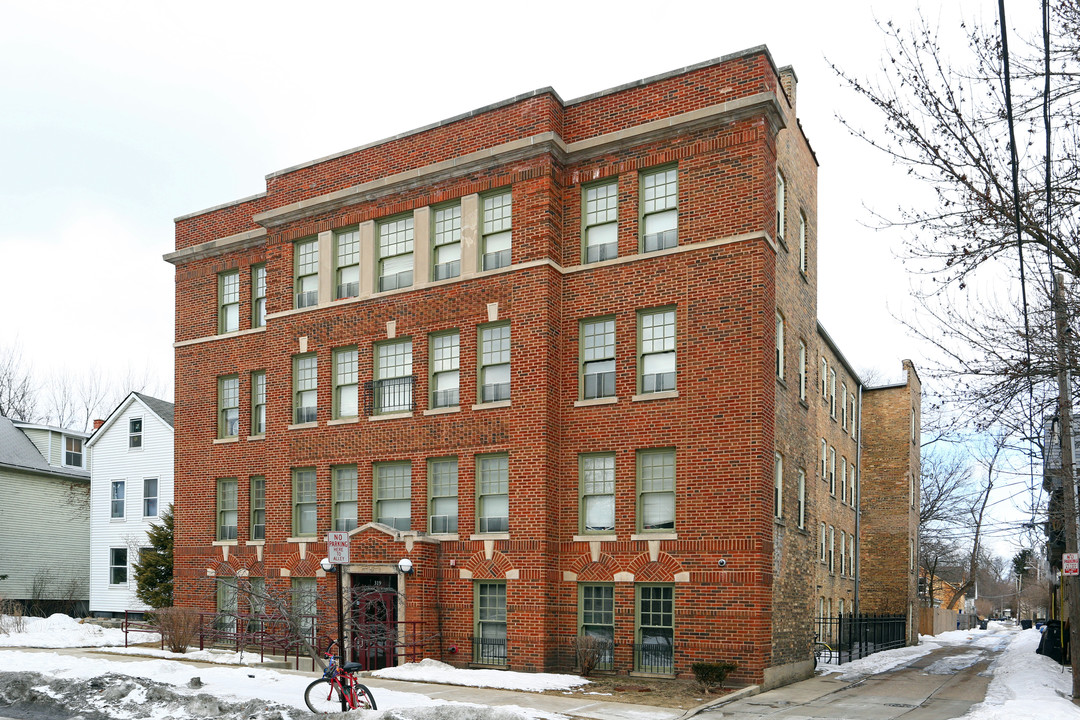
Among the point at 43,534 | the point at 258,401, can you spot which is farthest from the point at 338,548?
the point at 43,534

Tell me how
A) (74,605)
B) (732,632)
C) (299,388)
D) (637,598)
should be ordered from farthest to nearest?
(74,605)
(299,388)
(637,598)
(732,632)

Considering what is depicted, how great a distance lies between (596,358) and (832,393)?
15.2 meters

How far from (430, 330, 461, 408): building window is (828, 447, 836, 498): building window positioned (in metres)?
16.2

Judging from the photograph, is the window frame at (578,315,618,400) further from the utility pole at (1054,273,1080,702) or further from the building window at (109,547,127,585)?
the building window at (109,547,127,585)

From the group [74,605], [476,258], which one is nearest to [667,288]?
[476,258]

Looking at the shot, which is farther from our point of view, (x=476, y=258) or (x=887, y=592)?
(x=887, y=592)

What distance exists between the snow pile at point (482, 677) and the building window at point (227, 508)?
30.1 feet

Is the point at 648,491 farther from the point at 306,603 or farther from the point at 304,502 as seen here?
the point at 304,502

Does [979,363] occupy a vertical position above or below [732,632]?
above

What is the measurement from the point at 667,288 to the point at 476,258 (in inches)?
196

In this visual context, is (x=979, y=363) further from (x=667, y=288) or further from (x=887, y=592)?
(x=887, y=592)

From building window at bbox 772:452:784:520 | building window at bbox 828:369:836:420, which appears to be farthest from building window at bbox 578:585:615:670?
building window at bbox 828:369:836:420

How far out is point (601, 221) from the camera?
76.9ft

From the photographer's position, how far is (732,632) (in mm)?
20297
